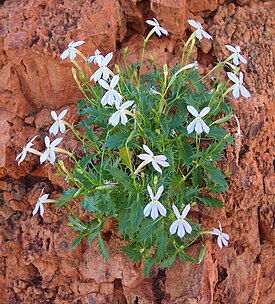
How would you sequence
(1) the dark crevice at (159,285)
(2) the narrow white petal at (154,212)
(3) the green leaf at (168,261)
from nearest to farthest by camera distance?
1. (2) the narrow white petal at (154,212)
2. (3) the green leaf at (168,261)
3. (1) the dark crevice at (159,285)

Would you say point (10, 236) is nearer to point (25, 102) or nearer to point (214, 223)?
point (25, 102)

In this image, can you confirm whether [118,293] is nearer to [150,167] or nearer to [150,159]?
[150,167]

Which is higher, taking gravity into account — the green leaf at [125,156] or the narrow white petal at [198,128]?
the narrow white petal at [198,128]

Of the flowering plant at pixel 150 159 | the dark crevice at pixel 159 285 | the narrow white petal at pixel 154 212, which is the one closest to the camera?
the narrow white petal at pixel 154 212

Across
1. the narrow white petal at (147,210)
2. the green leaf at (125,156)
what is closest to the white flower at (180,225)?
the narrow white petal at (147,210)

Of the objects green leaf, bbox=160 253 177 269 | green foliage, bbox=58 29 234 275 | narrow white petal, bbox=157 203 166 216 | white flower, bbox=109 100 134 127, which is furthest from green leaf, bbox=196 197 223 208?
white flower, bbox=109 100 134 127

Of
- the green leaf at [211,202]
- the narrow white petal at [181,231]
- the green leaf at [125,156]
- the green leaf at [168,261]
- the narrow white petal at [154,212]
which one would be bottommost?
the green leaf at [168,261]

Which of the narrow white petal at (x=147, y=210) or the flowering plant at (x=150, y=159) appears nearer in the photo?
the narrow white petal at (x=147, y=210)

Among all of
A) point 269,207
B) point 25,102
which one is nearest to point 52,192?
point 25,102

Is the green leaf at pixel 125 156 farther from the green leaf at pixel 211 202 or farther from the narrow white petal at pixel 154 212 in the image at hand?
the green leaf at pixel 211 202
